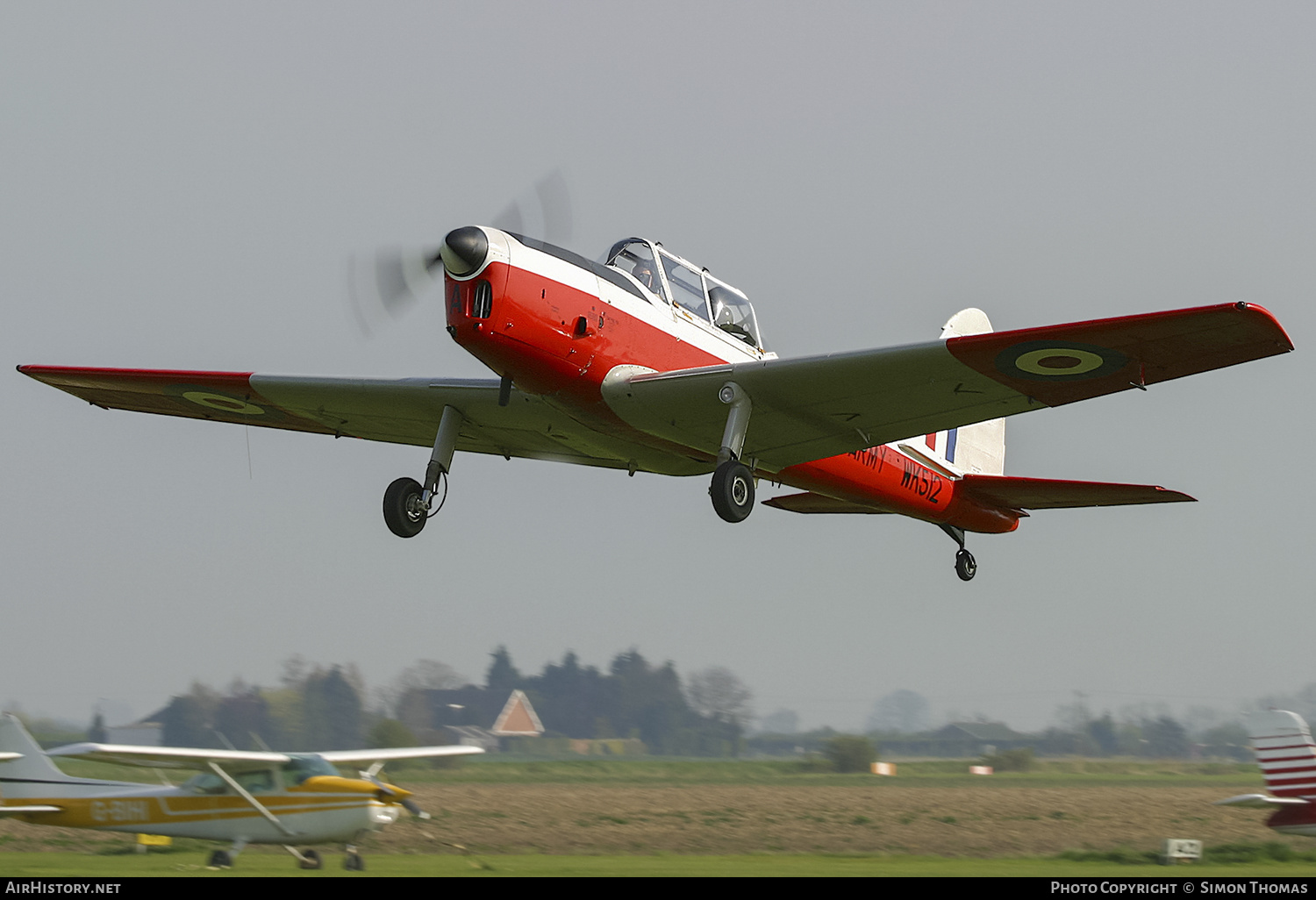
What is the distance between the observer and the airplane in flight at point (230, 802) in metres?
14.6

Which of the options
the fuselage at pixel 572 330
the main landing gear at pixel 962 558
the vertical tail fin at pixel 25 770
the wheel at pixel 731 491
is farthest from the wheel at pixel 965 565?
the vertical tail fin at pixel 25 770

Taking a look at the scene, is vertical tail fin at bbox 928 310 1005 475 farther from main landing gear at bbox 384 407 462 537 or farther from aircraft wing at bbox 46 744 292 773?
aircraft wing at bbox 46 744 292 773

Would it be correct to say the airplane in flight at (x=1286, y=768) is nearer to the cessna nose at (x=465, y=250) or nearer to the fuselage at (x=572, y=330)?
the fuselage at (x=572, y=330)

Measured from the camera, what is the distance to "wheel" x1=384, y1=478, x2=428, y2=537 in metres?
12.3

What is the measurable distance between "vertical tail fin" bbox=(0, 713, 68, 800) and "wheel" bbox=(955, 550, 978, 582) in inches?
454

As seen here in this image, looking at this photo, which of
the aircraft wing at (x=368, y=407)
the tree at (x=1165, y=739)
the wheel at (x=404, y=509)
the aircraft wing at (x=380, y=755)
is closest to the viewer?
the wheel at (x=404, y=509)

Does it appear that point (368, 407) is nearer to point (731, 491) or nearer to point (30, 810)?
point (731, 491)

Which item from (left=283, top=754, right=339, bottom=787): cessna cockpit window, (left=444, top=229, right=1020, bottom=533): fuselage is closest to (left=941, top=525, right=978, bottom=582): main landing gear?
(left=444, top=229, right=1020, bottom=533): fuselage

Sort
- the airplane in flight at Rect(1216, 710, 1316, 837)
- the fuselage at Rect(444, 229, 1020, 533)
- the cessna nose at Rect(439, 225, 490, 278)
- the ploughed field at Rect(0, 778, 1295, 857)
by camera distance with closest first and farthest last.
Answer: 1. the cessna nose at Rect(439, 225, 490, 278)
2. the fuselage at Rect(444, 229, 1020, 533)
3. the airplane in flight at Rect(1216, 710, 1316, 837)
4. the ploughed field at Rect(0, 778, 1295, 857)

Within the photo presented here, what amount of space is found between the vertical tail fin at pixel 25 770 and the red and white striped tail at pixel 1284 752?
49.4 ft

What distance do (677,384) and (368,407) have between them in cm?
399

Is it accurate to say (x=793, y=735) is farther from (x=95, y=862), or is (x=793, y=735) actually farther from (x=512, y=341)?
(x=512, y=341)

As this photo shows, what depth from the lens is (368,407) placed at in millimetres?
13469

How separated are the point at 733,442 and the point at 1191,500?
521 centimetres
